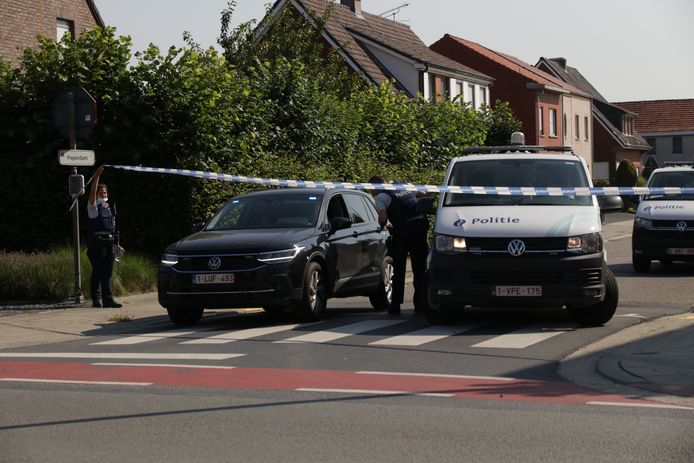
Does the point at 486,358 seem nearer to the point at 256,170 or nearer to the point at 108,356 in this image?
the point at 108,356

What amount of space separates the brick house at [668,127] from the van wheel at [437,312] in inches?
3845

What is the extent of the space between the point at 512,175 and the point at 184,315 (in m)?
4.26

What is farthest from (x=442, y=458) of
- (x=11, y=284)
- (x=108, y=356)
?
(x=11, y=284)

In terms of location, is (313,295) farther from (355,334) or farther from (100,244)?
(100,244)

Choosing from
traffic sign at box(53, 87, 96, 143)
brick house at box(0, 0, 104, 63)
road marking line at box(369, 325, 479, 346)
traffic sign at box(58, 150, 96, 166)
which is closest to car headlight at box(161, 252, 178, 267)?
road marking line at box(369, 325, 479, 346)

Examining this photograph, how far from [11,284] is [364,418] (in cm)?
1074

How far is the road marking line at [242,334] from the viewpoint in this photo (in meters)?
12.8

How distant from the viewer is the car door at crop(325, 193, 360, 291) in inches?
592

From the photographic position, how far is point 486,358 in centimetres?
1098

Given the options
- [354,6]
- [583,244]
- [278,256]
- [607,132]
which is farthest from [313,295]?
[607,132]

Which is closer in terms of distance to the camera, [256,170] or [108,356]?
[108,356]

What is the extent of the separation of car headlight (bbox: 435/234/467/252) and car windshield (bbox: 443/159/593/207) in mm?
827

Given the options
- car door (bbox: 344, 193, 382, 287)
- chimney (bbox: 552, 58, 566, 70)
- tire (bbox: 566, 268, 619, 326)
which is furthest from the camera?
chimney (bbox: 552, 58, 566, 70)

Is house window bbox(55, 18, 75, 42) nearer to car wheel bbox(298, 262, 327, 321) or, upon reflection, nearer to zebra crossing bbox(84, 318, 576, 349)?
car wheel bbox(298, 262, 327, 321)
